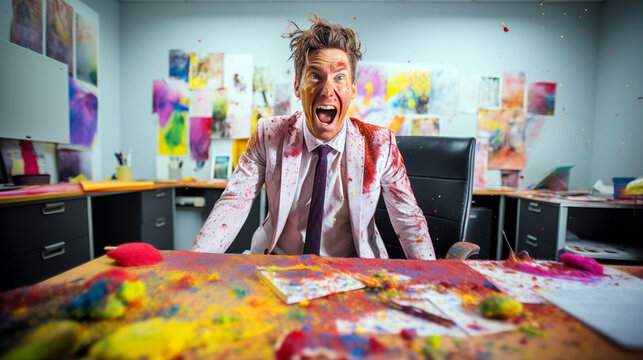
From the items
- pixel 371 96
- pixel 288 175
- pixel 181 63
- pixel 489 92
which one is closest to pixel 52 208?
pixel 288 175

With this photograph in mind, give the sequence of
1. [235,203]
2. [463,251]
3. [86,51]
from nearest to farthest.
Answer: [463,251], [235,203], [86,51]

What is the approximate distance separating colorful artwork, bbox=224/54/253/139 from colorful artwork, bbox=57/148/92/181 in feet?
3.81

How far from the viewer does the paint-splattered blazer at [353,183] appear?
1174 millimetres

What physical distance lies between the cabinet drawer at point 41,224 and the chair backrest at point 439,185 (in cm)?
162

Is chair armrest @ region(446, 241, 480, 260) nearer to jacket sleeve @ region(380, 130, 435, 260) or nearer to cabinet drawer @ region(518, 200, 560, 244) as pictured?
jacket sleeve @ region(380, 130, 435, 260)

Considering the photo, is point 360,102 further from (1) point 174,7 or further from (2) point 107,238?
(2) point 107,238

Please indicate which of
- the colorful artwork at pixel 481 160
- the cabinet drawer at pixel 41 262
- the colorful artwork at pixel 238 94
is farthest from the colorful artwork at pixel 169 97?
the colorful artwork at pixel 481 160

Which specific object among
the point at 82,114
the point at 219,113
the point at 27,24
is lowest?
the point at 82,114

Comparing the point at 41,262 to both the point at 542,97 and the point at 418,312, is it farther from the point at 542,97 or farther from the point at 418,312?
the point at 542,97

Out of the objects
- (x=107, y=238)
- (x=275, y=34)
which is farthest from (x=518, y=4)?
(x=107, y=238)

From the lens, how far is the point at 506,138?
2.75 meters

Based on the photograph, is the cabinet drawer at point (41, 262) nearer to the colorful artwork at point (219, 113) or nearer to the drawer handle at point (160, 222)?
the drawer handle at point (160, 222)

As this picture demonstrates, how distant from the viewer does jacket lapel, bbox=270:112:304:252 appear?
3.87ft

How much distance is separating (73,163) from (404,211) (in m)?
2.58
